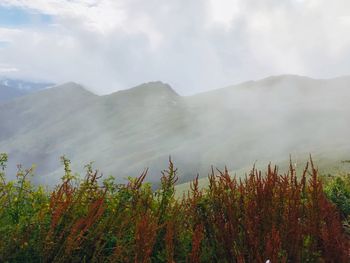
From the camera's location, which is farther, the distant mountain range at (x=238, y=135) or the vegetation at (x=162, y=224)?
the distant mountain range at (x=238, y=135)

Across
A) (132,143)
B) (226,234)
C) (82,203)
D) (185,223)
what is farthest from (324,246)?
(132,143)

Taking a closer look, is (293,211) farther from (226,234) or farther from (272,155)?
(272,155)

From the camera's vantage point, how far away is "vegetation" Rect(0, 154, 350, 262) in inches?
234

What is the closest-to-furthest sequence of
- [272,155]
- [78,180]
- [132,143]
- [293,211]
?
[293,211], [78,180], [272,155], [132,143]

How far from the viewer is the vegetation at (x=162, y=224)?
595 centimetres

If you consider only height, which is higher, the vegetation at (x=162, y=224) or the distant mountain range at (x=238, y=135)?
the distant mountain range at (x=238, y=135)

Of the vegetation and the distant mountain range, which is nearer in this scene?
the vegetation

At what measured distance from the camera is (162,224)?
22.8 feet

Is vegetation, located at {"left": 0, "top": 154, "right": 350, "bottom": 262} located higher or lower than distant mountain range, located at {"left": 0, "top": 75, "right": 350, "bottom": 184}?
lower

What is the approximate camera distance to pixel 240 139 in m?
135

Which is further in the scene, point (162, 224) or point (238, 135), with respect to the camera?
point (238, 135)

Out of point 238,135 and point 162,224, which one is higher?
point 238,135

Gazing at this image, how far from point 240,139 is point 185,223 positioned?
12870 cm

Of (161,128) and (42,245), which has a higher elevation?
(161,128)
